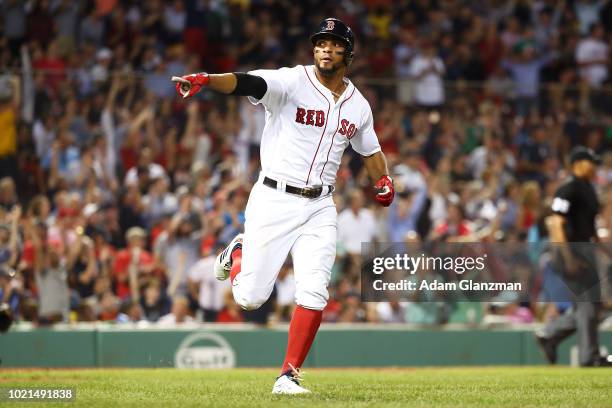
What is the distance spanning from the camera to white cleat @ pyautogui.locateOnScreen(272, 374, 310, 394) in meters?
7.08

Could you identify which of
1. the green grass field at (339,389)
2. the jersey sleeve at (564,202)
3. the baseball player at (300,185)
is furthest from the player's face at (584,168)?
the baseball player at (300,185)

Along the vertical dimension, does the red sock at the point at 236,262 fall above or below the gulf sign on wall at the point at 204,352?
above

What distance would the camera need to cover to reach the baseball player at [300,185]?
23.8 feet

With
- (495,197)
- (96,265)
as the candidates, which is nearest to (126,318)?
(96,265)

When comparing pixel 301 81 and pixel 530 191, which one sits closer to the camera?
pixel 301 81

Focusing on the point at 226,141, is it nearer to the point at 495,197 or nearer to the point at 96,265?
the point at 96,265

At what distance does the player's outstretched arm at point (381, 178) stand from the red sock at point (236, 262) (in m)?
1.04

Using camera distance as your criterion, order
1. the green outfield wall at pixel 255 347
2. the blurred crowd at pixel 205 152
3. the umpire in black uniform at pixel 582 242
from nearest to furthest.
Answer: the umpire in black uniform at pixel 582 242 → the green outfield wall at pixel 255 347 → the blurred crowd at pixel 205 152

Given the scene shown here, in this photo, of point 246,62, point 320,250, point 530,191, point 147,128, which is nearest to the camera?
point 320,250

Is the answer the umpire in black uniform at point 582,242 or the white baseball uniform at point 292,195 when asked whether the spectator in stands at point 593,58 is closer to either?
the umpire in black uniform at point 582,242

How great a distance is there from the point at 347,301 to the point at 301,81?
6602 millimetres

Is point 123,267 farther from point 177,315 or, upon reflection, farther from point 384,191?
point 384,191

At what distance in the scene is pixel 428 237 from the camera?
48.0ft
